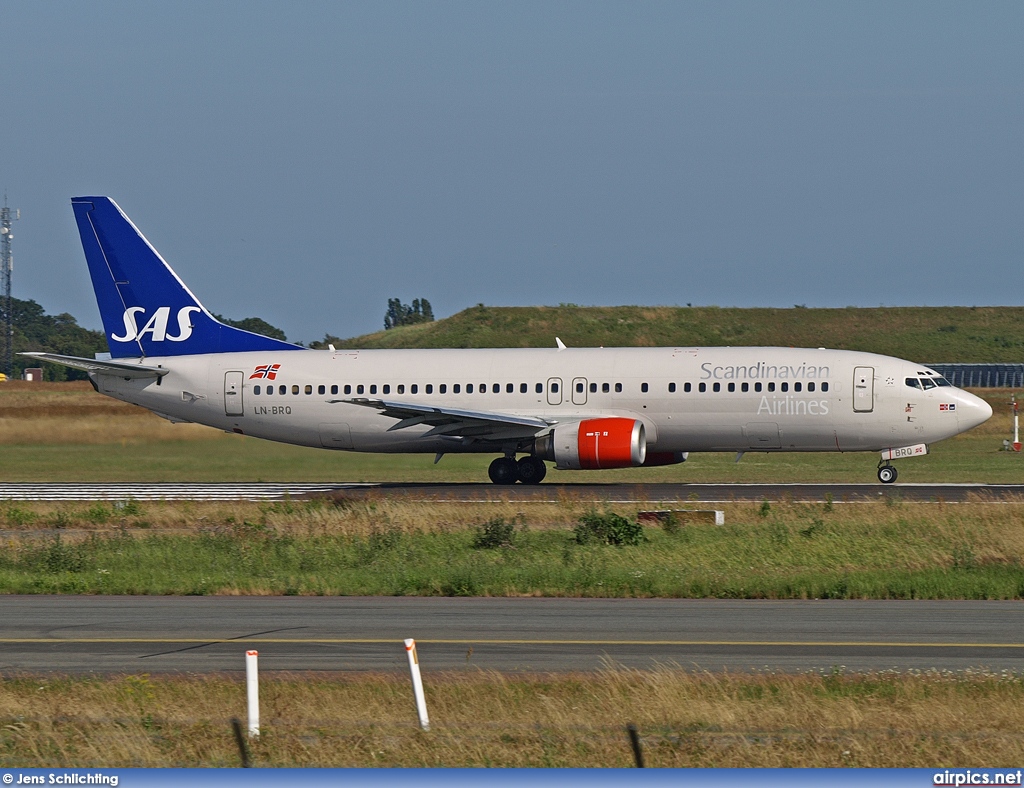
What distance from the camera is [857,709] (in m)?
11.4

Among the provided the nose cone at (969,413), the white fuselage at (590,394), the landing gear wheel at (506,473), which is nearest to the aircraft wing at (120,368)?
the white fuselage at (590,394)

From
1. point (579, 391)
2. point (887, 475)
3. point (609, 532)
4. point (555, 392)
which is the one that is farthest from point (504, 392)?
point (609, 532)

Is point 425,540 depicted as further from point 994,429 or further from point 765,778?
point 994,429

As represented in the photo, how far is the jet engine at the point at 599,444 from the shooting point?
3609 centimetres

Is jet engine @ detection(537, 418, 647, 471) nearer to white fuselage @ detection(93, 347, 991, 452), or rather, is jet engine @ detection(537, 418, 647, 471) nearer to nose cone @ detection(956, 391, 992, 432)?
white fuselage @ detection(93, 347, 991, 452)

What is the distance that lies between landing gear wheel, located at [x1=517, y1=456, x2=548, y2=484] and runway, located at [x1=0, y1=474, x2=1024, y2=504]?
314mm

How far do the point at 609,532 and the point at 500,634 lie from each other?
29.1ft

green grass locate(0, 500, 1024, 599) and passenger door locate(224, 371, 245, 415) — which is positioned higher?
passenger door locate(224, 371, 245, 415)

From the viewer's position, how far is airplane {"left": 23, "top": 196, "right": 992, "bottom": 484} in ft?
122

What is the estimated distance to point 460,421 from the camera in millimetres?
38031

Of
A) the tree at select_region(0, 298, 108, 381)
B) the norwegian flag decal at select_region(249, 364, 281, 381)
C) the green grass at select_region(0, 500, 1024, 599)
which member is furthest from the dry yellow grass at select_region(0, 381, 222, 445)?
the tree at select_region(0, 298, 108, 381)

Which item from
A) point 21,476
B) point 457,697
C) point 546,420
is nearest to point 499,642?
point 457,697

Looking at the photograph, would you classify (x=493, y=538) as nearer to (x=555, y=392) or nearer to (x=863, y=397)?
(x=555, y=392)

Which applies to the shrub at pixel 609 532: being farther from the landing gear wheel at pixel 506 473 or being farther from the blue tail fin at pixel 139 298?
the blue tail fin at pixel 139 298
